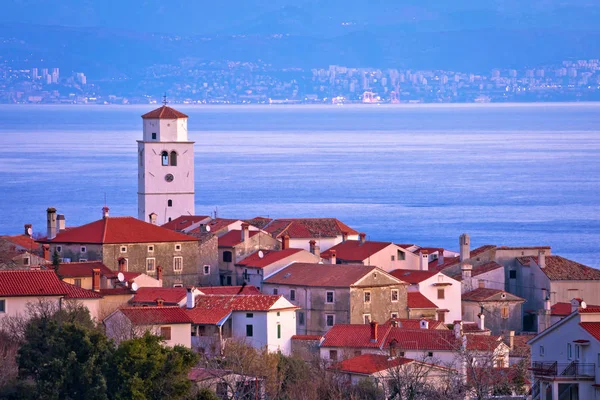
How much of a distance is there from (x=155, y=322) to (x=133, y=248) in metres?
13.5

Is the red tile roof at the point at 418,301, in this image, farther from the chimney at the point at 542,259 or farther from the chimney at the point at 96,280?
the chimney at the point at 96,280

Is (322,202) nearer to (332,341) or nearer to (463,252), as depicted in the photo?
(463,252)

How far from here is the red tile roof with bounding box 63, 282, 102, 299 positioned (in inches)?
1706

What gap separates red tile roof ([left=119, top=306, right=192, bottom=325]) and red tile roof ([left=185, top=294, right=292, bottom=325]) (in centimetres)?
105

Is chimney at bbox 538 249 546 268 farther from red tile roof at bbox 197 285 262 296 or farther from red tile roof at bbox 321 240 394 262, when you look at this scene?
red tile roof at bbox 197 285 262 296

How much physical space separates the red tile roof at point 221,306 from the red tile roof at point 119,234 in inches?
359

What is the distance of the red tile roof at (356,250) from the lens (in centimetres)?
5516

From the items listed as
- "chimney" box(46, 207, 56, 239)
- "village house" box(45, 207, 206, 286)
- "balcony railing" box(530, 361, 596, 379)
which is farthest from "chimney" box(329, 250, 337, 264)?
"balcony railing" box(530, 361, 596, 379)

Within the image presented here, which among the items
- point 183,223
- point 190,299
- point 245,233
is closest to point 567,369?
point 190,299

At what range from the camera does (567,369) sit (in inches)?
1182

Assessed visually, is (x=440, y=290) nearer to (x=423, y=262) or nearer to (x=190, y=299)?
(x=423, y=262)

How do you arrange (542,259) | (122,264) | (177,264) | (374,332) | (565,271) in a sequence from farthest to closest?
(177,264)
(542,259)
(565,271)
(122,264)
(374,332)

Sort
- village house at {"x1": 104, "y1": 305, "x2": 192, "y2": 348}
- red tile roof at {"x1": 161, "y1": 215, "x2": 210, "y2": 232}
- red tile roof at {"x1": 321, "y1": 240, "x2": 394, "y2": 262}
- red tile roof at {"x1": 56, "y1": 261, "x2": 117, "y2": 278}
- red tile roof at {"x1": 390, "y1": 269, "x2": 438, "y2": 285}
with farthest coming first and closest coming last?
red tile roof at {"x1": 161, "y1": 215, "x2": 210, "y2": 232} → red tile roof at {"x1": 321, "y1": 240, "x2": 394, "y2": 262} → red tile roof at {"x1": 390, "y1": 269, "x2": 438, "y2": 285} → red tile roof at {"x1": 56, "y1": 261, "x2": 117, "y2": 278} → village house at {"x1": 104, "y1": 305, "x2": 192, "y2": 348}

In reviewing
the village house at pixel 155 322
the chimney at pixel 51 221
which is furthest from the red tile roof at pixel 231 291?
the chimney at pixel 51 221
